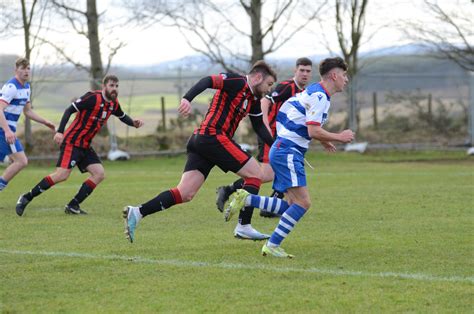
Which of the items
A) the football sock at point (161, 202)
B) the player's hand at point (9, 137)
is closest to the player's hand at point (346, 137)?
the football sock at point (161, 202)

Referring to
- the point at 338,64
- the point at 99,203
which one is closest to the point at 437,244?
the point at 338,64

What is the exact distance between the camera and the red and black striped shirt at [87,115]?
12250mm

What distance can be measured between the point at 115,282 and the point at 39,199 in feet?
26.0

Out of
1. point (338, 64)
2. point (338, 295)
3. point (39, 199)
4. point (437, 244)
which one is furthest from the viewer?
point (39, 199)

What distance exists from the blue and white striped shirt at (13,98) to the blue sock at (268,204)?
19.0 ft

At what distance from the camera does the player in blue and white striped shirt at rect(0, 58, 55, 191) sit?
499 inches

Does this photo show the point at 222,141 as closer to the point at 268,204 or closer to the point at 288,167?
the point at 268,204

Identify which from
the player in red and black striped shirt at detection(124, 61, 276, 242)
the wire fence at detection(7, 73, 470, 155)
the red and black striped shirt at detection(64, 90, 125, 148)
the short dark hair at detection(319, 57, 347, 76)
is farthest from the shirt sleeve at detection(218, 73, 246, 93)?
the wire fence at detection(7, 73, 470, 155)

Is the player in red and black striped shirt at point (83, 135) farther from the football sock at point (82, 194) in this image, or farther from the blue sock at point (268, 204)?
the blue sock at point (268, 204)

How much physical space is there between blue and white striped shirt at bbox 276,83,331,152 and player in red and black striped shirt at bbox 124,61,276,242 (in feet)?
1.80

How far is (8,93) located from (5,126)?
0.67 metres

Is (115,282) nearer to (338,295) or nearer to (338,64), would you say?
(338,295)

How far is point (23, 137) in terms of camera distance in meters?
26.4

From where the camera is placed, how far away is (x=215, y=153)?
8.58 meters
